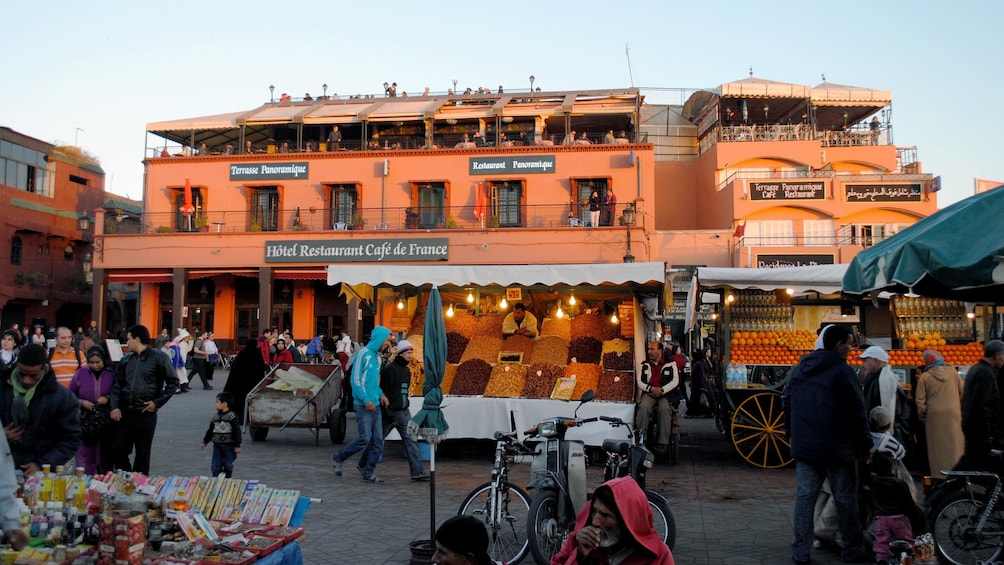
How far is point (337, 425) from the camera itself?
42.0 ft

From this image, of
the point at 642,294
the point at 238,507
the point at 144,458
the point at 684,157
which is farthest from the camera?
the point at 684,157

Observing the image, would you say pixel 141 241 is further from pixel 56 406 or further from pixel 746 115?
pixel 56 406

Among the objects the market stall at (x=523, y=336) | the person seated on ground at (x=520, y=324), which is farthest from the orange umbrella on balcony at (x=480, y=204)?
the person seated on ground at (x=520, y=324)

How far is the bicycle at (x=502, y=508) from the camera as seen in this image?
609cm

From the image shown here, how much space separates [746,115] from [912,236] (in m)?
30.9

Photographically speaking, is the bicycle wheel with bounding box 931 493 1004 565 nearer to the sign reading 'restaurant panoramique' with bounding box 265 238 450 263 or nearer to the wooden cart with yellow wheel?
the wooden cart with yellow wheel

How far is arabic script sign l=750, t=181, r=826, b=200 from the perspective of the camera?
3083cm

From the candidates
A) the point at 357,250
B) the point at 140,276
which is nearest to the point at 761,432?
the point at 357,250

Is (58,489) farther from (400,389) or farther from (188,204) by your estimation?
(188,204)

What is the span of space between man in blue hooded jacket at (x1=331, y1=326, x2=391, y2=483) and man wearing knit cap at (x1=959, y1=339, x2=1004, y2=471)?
606cm

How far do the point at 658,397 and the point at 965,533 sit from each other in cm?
535

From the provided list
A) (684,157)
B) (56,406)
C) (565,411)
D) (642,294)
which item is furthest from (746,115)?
(56,406)

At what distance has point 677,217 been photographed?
3609cm

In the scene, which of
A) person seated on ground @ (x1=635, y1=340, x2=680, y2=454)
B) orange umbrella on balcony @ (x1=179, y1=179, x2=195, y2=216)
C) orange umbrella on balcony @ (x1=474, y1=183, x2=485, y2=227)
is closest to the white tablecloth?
person seated on ground @ (x1=635, y1=340, x2=680, y2=454)
